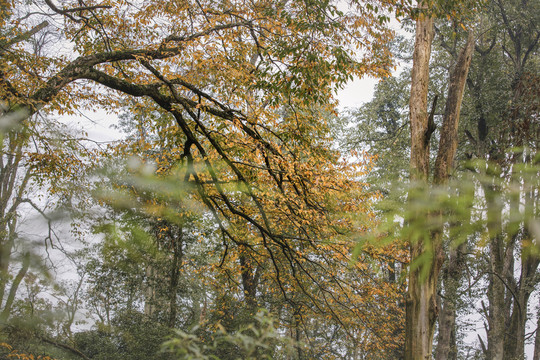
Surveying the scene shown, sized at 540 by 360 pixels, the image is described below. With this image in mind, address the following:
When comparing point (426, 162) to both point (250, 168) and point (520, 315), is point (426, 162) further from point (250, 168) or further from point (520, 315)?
point (520, 315)

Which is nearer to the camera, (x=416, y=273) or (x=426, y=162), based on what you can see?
(x=416, y=273)

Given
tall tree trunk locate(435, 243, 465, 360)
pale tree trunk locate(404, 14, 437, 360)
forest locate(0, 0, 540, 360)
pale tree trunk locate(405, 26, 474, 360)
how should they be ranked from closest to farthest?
forest locate(0, 0, 540, 360)
pale tree trunk locate(405, 26, 474, 360)
pale tree trunk locate(404, 14, 437, 360)
tall tree trunk locate(435, 243, 465, 360)

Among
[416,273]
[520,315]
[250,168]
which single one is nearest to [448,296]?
[520,315]

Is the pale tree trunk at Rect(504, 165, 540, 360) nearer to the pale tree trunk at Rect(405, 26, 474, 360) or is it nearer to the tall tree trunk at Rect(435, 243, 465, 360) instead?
Answer: the tall tree trunk at Rect(435, 243, 465, 360)

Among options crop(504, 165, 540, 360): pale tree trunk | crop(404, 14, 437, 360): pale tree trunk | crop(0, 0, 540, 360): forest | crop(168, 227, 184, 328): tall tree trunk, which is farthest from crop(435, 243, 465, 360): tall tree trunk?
crop(168, 227, 184, 328): tall tree trunk

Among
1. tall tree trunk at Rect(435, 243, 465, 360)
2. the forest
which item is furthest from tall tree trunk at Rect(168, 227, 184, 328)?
tall tree trunk at Rect(435, 243, 465, 360)

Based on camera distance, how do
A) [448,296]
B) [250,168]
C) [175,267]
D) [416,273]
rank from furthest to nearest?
1. [448,296]
2. [175,267]
3. [250,168]
4. [416,273]

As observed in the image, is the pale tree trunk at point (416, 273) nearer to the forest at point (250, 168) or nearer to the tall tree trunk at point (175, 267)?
the forest at point (250, 168)

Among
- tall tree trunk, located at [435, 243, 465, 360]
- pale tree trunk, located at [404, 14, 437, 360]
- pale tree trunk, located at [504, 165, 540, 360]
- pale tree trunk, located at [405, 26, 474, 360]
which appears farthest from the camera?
tall tree trunk, located at [435, 243, 465, 360]

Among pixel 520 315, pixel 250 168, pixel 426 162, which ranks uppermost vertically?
pixel 250 168

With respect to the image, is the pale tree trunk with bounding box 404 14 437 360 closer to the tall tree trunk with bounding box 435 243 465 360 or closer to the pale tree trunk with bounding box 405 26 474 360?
the pale tree trunk with bounding box 405 26 474 360

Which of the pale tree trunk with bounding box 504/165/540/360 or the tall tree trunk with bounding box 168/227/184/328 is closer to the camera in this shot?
the tall tree trunk with bounding box 168/227/184/328

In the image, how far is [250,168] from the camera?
6.12 meters

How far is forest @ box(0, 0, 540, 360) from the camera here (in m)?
1.11
